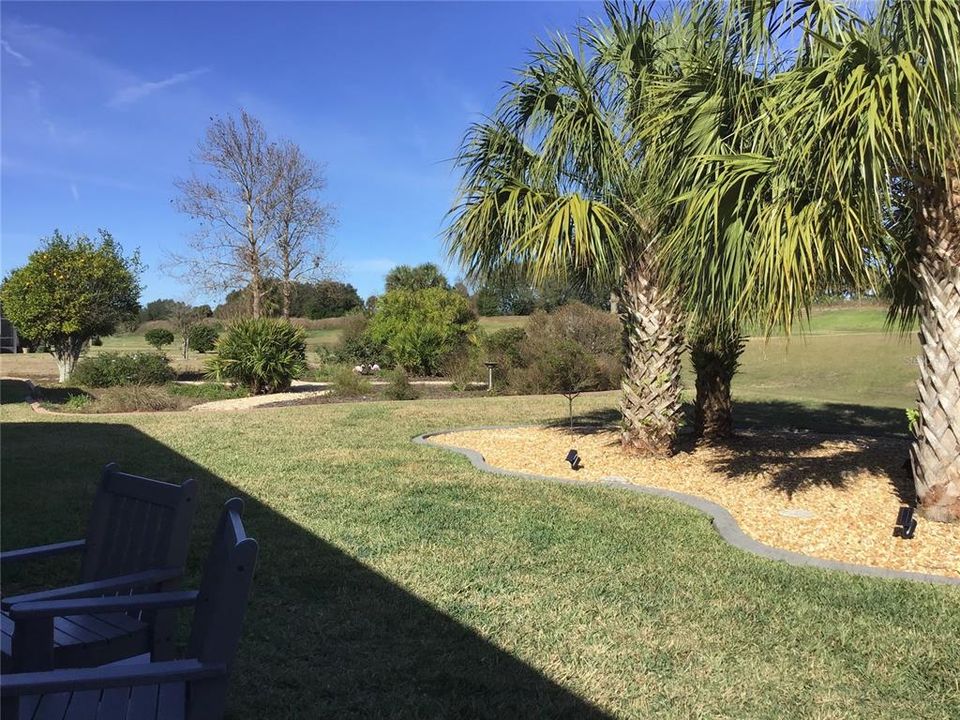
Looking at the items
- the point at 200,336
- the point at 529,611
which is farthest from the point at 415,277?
the point at 529,611

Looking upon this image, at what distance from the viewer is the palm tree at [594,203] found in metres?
8.44

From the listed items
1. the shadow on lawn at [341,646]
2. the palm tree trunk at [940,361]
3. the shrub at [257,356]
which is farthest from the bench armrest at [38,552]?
the shrub at [257,356]

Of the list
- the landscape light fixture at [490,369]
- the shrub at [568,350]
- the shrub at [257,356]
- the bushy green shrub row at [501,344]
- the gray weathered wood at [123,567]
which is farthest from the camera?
the landscape light fixture at [490,369]

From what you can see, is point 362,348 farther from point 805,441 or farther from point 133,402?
point 805,441

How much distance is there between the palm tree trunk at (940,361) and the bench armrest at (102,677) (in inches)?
232

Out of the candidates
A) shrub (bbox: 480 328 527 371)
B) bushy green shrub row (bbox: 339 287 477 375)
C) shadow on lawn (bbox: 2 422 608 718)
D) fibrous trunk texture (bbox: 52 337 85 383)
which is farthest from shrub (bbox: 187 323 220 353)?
shadow on lawn (bbox: 2 422 608 718)

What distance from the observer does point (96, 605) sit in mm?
2455

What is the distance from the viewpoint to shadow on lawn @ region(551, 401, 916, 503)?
315 inches

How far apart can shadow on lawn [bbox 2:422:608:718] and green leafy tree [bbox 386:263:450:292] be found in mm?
Answer: 47994

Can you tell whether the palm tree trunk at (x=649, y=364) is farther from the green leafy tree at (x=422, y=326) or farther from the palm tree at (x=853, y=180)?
the green leafy tree at (x=422, y=326)

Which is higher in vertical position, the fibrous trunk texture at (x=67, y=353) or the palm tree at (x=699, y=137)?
the palm tree at (x=699, y=137)

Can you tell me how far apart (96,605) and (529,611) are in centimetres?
251

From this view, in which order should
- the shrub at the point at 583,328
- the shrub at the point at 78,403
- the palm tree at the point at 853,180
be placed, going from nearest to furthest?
the palm tree at the point at 853,180 → the shrub at the point at 78,403 → the shrub at the point at 583,328

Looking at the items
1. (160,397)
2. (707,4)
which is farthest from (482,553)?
(160,397)
